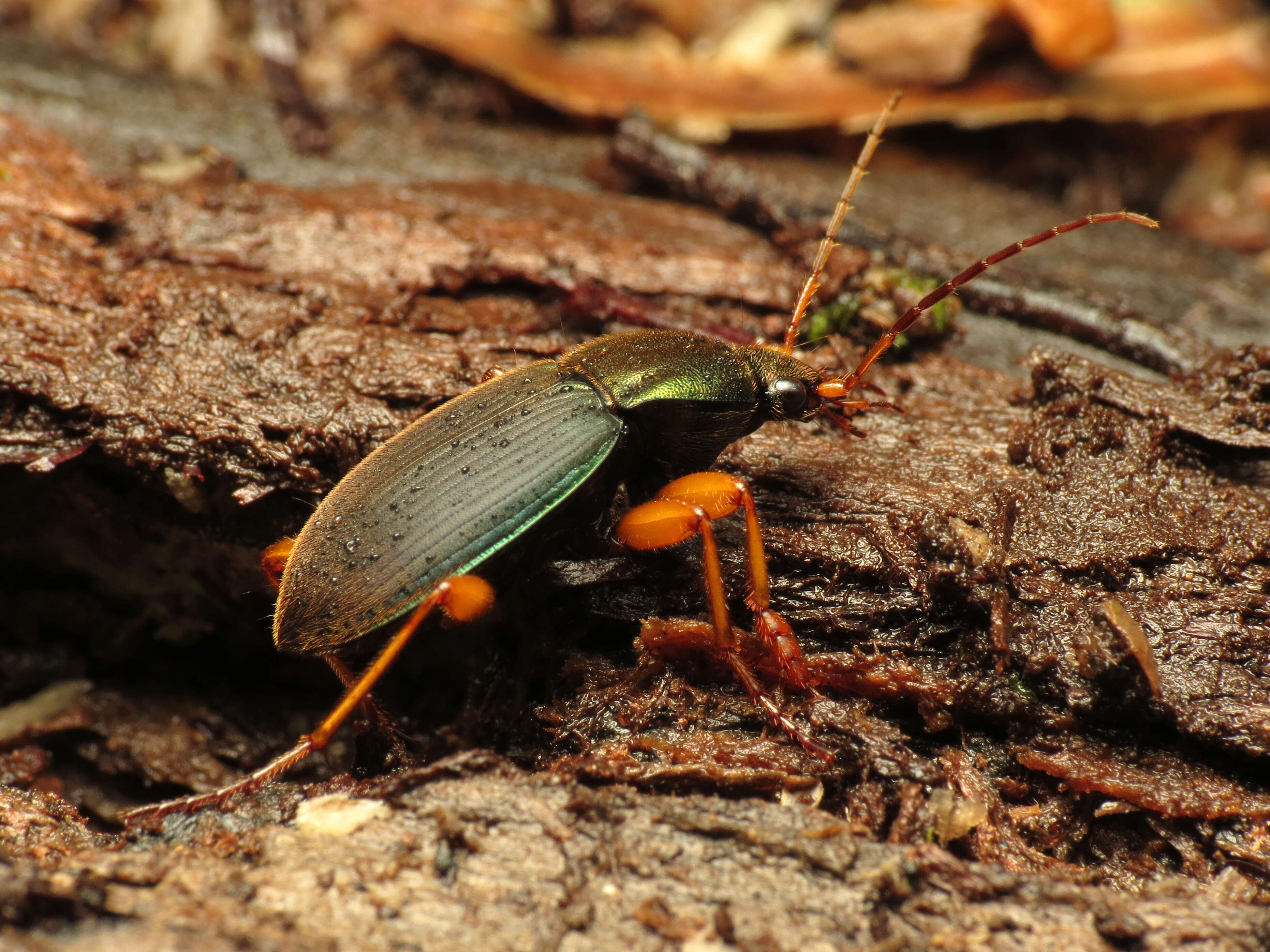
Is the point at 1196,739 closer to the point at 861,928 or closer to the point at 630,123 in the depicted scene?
the point at 861,928

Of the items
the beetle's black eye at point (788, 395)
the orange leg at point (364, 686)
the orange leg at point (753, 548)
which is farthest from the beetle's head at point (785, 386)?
the orange leg at point (364, 686)

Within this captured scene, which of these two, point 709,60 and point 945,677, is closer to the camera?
point 945,677

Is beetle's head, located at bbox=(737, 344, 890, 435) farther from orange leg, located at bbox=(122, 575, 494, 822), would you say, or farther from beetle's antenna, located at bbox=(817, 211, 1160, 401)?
orange leg, located at bbox=(122, 575, 494, 822)

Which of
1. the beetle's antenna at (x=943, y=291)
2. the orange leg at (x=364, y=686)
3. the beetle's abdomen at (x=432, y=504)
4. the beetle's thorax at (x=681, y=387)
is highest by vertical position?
the beetle's antenna at (x=943, y=291)

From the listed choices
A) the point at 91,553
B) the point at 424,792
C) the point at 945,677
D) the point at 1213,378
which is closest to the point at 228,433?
the point at 91,553

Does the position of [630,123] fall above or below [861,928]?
above

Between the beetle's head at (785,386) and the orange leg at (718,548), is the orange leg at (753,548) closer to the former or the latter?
the orange leg at (718,548)

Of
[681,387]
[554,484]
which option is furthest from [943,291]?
[554,484]
